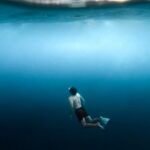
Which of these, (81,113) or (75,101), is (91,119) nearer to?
(81,113)

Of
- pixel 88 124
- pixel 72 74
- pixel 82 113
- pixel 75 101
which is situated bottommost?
pixel 88 124

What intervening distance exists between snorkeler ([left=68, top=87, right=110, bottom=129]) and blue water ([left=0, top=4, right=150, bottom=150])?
0.05 m

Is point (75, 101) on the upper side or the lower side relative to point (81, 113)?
upper

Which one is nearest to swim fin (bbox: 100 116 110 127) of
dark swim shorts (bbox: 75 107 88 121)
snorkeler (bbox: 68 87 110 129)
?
snorkeler (bbox: 68 87 110 129)

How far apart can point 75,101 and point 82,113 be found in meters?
0.14

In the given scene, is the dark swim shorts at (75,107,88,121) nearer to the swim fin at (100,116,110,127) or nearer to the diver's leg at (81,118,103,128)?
the diver's leg at (81,118,103,128)

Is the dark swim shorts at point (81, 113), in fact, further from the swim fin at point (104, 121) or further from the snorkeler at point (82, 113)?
the swim fin at point (104, 121)

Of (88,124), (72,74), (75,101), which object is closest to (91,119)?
(88,124)

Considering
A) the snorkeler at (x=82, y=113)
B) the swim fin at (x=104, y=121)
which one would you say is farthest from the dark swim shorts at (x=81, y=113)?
the swim fin at (x=104, y=121)

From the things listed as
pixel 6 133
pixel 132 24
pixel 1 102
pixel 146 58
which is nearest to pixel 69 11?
pixel 132 24

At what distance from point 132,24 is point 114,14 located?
0.69 ft

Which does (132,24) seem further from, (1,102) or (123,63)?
(1,102)

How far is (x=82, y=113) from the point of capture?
4000mm

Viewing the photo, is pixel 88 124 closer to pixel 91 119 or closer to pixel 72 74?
pixel 91 119
